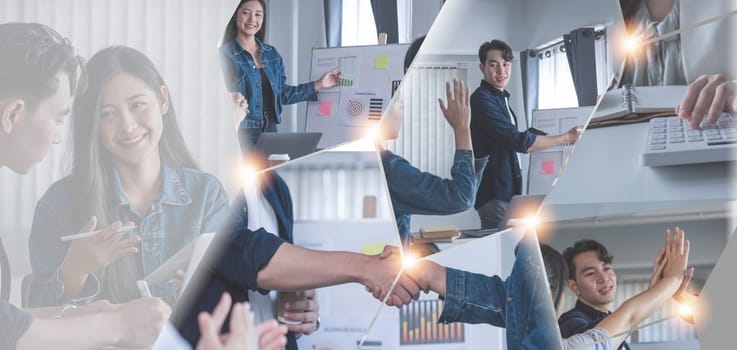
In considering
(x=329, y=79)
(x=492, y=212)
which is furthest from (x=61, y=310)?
(x=492, y=212)

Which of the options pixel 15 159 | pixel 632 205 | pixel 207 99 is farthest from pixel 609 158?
pixel 15 159

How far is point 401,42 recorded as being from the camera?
50.8 inches

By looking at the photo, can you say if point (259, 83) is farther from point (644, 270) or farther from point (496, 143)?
point (644, 270)

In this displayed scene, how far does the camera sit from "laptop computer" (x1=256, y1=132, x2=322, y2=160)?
4.26ft

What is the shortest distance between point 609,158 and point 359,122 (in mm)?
307

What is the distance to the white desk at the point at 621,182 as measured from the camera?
128 centimetres

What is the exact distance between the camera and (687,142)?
1.29 meters

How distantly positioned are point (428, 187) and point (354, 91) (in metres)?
0.15

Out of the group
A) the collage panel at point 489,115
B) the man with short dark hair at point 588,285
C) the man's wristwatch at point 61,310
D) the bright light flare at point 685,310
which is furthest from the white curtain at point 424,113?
the man's wristwatch at point 61,310

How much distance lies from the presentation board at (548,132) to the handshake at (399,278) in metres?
0.16

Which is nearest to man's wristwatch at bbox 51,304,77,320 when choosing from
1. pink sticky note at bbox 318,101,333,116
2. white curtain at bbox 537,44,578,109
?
pink sticky note at bbox 318,101,333,116

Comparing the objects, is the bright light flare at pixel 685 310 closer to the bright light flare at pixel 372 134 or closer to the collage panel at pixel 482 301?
the collage panel at pixel 482 301

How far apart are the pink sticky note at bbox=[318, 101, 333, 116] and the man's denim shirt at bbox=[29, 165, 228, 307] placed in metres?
0.19

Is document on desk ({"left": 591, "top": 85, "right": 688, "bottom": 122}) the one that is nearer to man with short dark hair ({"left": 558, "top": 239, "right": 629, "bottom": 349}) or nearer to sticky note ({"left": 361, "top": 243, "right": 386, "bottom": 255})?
man with short dark hair ({"left": 558, "top": 239, "right": 629, "bottom": 349})
